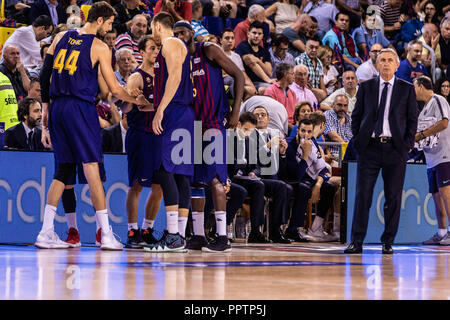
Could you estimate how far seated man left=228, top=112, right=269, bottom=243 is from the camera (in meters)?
9.96

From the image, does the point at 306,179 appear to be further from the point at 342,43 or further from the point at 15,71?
the point at 342,43

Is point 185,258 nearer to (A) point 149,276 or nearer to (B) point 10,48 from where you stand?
(A) point 149,276

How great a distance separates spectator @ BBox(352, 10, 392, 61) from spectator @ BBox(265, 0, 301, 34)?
153 centimetres

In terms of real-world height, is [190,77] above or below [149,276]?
above

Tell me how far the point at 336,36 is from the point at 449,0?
13.4 ft

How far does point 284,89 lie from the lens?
1289 cm

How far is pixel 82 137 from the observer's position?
25.4 feet

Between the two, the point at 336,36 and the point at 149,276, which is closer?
the point at 149,276

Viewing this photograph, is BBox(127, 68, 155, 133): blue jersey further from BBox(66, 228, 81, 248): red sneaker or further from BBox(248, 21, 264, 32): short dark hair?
BBox(248, 21, 264, 32): short dark hair

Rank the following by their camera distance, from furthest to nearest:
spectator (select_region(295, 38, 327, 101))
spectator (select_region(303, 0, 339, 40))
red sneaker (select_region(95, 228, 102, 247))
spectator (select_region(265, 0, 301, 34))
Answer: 1. spectator (select_region(303, 0, 339, 40))
2. spectator (select_region(265, 0, 301, 34))
3. spectator (select_region(295, 38, 327, 101))
4. red sneaker (select_region(95, 228, 102, 247))

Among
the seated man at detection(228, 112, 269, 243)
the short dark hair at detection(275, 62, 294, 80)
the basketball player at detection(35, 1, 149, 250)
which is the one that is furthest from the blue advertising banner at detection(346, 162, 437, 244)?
the basketball player at detection(35, 1, 149, 250)

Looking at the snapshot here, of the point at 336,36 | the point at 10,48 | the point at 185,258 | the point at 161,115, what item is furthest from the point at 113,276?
the point at 336,36

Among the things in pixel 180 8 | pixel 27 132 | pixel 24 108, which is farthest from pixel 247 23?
pixel 27 132

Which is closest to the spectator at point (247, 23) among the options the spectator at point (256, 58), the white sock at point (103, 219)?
the spectator at point (256, 58)
